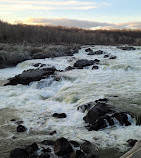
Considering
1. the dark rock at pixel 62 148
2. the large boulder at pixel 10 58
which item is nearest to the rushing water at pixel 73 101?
the dark rock at pixel 62 148

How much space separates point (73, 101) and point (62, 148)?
271 cm

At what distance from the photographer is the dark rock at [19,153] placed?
321cm

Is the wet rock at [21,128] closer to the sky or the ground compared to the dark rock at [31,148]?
closer to the ground

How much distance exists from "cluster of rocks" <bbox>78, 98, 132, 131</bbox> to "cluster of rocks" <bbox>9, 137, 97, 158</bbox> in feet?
2.50

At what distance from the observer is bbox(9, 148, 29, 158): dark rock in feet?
10.5

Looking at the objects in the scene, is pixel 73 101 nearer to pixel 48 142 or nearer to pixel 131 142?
pixel 48 142

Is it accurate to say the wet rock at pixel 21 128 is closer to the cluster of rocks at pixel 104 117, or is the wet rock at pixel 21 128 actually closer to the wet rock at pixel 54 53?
the cluster of rocks at pixel 104 117

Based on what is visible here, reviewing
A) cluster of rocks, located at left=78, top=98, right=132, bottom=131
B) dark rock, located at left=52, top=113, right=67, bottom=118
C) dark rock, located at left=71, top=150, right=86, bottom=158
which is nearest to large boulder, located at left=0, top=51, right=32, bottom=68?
dark rock, located at left=52, top=113, right=67, bottom=118

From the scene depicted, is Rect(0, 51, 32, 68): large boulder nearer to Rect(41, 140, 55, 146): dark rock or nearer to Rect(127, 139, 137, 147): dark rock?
Rect(41, 140, 55, 146): dark rock

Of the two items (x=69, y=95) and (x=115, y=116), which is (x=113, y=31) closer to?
(x=69, y=95)

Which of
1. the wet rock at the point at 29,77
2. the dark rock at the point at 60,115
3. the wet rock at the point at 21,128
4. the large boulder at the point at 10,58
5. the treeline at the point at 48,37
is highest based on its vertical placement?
the treeline at the point at 48,37

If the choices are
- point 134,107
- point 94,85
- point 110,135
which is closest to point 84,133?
point 110,135

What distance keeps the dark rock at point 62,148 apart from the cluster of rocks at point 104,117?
925 mm

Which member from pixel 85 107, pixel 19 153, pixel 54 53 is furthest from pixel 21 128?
pixel 54 53
